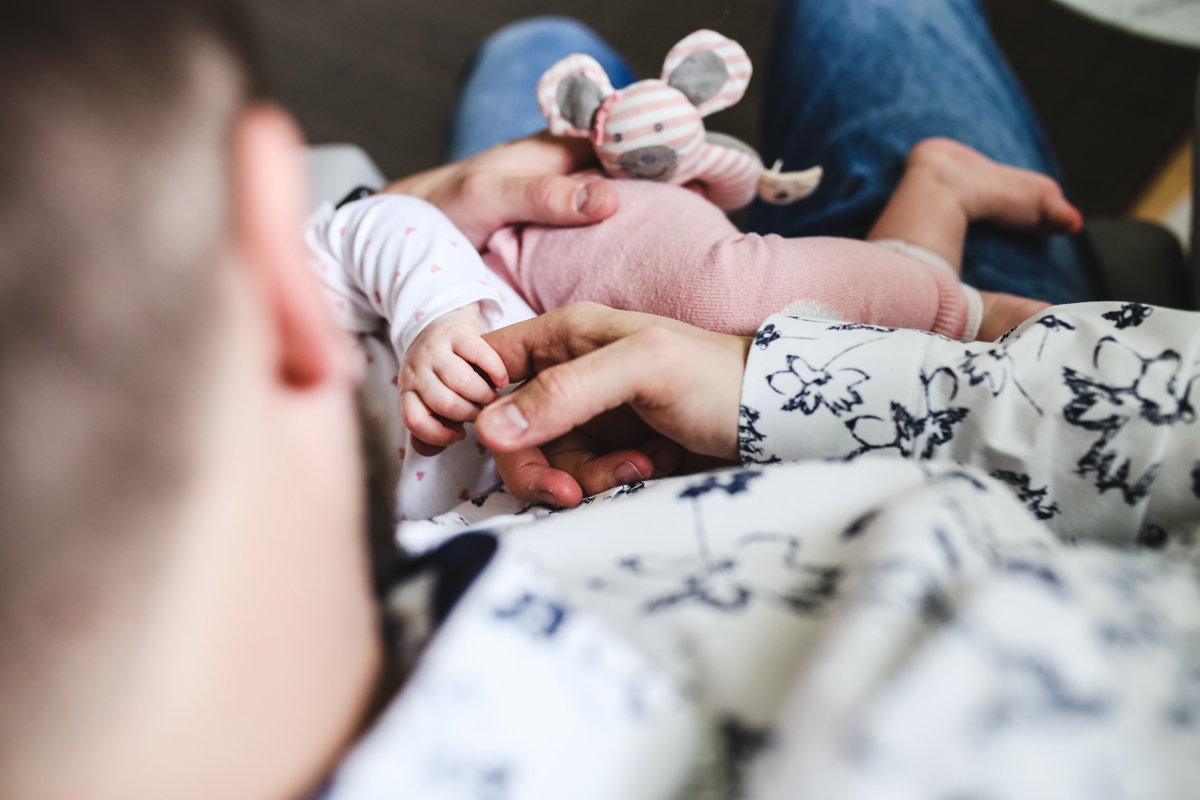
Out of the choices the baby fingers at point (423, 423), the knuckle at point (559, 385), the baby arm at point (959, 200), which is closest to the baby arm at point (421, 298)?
the baby fingers at point (423, 423)

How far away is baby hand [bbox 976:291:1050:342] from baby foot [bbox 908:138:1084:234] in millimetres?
138

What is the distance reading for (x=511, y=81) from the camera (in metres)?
0.81

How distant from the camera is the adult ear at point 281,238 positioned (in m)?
0.17

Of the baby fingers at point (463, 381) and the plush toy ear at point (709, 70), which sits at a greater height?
the plush toy ear at point (709, 70)

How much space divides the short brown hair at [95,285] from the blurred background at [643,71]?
0.74 meters

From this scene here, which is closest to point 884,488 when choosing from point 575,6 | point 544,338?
point 544,338

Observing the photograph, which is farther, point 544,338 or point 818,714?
point 544,338

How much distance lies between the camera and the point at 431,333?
0.49 meters

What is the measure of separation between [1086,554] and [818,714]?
14 centimetres

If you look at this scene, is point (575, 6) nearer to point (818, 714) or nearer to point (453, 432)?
point (453, 432)

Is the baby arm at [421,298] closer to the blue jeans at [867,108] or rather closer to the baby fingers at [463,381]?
the baby fingers at [463,381]

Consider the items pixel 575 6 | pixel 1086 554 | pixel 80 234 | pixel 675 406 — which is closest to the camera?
pixel 80 234

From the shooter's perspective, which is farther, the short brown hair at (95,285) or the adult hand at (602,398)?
the adult hand at (602,398)

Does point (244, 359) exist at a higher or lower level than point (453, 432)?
higher
